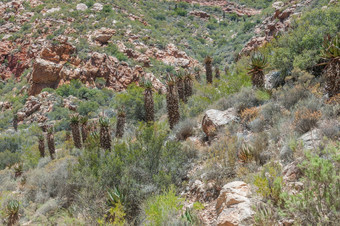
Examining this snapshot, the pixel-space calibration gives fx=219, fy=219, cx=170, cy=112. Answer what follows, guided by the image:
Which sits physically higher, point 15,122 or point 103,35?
point 103,35

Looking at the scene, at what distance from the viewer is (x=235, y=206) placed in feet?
11.7

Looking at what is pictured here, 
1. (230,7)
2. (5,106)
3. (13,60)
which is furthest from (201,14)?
(5,106)

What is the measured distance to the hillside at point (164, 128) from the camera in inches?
152

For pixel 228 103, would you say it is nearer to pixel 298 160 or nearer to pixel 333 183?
pixel 298 160

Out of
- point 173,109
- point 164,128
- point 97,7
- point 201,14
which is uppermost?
point 97,7

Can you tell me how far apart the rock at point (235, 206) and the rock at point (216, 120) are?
13.0 ft

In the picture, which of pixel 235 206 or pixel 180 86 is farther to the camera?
pixel 180 86

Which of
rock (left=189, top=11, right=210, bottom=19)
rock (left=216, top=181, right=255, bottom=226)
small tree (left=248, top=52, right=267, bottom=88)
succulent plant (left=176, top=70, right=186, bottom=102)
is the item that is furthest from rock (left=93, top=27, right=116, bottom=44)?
rock (left=216, top=181, right=255, bottom=226)

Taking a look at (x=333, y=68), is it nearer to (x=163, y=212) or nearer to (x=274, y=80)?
(x=274, y=80)

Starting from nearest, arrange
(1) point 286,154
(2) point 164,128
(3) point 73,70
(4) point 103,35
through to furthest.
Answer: (1) point 286,154, (2) point 164,128, (3) point 73,70, (4) point 103,35

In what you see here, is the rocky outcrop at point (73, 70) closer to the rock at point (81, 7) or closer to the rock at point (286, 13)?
the rock at point (81, 7)

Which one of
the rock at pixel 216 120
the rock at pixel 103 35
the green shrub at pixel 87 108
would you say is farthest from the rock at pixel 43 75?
the rock at pixel 216 120

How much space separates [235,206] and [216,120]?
16.3 feet

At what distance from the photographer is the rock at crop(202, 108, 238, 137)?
8.02 metres
